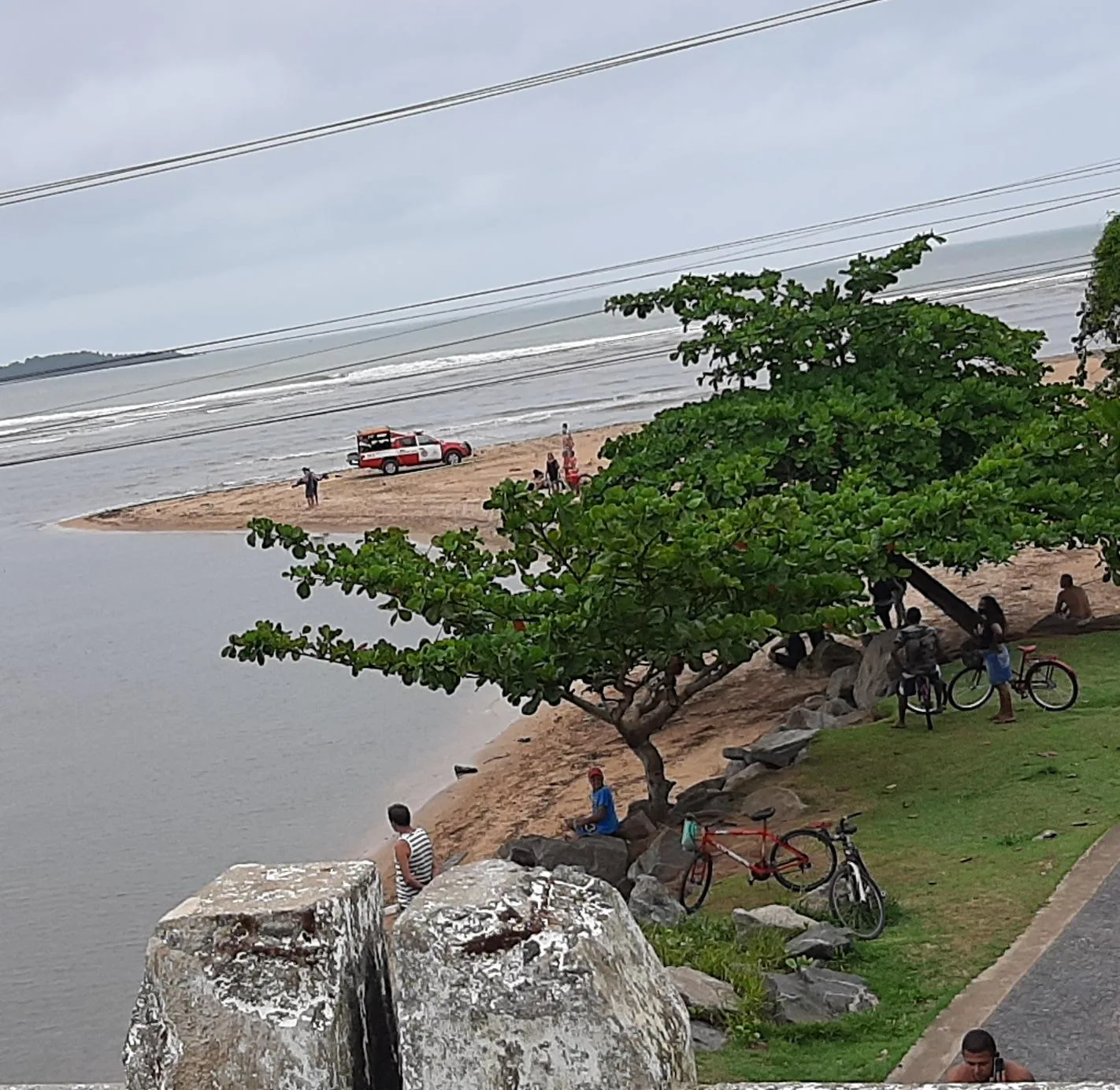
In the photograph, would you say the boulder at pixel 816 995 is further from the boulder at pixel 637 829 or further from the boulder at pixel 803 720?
the boulder at pixel 803 720

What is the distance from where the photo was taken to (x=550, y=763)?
2123 centimetres

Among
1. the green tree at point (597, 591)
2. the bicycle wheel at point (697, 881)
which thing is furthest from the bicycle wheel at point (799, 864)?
the green tree at point (597, 591)

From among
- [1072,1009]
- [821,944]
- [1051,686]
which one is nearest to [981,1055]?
[1072,1009]

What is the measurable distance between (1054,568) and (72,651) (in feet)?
68.9

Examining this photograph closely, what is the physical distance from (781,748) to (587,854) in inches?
143

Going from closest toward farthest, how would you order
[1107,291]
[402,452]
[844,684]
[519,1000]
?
1. [519,1000]
2. [844,684]
3. [1107,291]
4. [402,452]

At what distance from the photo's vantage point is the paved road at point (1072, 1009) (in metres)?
8.70

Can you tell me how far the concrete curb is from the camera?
8836 mm

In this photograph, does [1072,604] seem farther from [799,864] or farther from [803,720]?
[799,864]

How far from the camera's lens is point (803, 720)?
19109mm

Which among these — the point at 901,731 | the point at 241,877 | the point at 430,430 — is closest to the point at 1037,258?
the point at 430,430

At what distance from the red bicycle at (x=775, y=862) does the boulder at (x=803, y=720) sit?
17.1ft

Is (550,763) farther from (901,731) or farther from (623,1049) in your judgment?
(623,1049)

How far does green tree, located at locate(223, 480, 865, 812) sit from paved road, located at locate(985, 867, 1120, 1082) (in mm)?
3695
